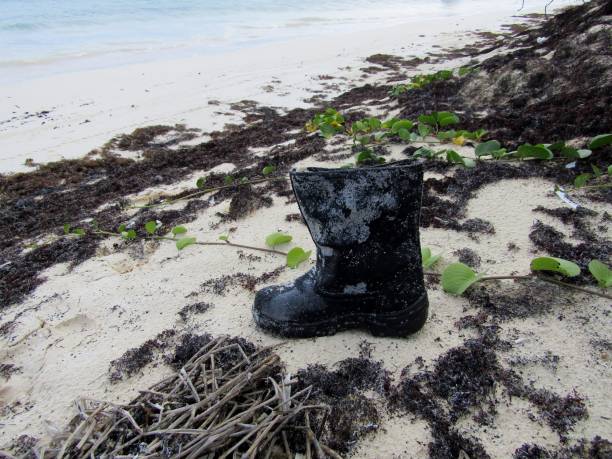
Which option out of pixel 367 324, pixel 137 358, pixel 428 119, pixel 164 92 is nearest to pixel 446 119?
pixel 428 119

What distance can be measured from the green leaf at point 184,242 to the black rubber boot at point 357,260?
2.29ft

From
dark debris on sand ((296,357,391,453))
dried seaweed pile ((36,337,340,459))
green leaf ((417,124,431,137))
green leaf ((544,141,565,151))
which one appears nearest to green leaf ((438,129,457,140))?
green leaf ((417,124,431,137))

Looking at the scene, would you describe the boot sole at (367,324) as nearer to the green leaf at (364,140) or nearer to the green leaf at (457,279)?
the green leaf at (457,279)

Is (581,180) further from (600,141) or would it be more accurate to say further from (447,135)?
(447,135)

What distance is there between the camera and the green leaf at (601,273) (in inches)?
50.0

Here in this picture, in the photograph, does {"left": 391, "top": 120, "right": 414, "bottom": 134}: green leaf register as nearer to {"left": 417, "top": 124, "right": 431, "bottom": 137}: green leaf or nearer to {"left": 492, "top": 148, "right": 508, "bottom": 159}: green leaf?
{"left": 417, "top": 124, "right": 431, "bottom": 137}: green leaf

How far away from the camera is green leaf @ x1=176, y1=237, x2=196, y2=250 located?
1.92 metres

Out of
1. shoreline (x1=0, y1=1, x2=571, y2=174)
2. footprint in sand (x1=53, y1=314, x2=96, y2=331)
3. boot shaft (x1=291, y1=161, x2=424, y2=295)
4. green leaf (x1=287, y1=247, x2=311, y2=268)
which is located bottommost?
shoreline (x1=0, y1=1, x2=571, y2=174)

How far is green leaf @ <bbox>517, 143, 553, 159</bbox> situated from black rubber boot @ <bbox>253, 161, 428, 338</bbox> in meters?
1.22

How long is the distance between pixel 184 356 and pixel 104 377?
Result: 0.24 metres

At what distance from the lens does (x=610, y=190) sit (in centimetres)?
180

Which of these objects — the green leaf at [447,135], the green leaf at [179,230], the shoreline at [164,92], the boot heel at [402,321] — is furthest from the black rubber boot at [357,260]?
the shoreline at [164,92]

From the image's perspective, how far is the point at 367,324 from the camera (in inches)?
50.3

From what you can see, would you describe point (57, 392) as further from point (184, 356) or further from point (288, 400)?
point (288, 400)
